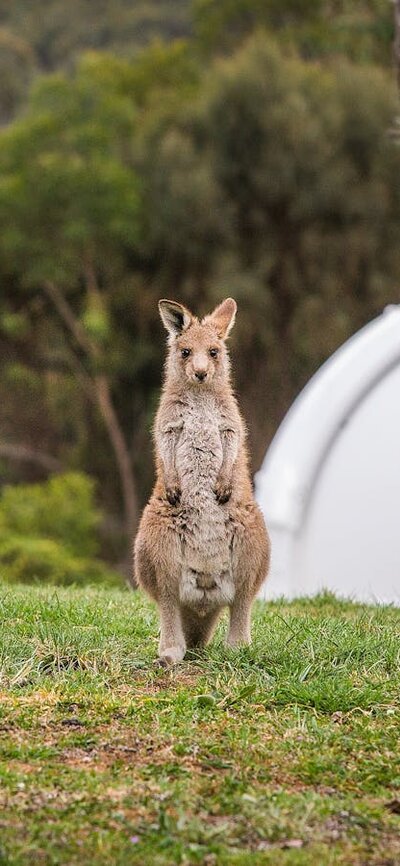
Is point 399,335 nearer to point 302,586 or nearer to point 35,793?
point 302,586

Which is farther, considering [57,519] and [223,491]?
[57,519]

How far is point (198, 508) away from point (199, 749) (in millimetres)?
1183

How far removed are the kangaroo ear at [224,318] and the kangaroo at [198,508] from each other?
12 millimetres

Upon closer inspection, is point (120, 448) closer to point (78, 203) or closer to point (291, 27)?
point (78, 203)

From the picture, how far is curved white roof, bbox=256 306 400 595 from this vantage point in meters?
10.4

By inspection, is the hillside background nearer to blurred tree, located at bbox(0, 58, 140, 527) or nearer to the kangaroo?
blurred tree, located at bbox(0, 58, 140, 527)

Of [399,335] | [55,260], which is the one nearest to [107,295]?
[55,260]

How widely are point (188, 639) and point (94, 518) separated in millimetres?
17228

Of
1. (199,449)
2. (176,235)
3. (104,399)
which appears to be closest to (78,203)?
(176,235)

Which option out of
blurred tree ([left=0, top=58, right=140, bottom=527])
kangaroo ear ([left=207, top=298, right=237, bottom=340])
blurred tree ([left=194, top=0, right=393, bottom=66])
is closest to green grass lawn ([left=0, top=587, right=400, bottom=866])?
kangaroo ear ([left=207, top=298, right=237, bottom=340])

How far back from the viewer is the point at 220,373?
5672 millimetres

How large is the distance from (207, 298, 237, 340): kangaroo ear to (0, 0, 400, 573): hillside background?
18.6m

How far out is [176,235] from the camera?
83.0ft

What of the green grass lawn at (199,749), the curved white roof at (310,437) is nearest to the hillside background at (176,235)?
the curved white roof at (310,437)
